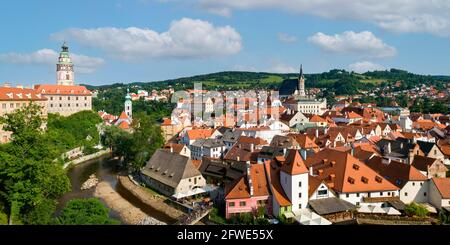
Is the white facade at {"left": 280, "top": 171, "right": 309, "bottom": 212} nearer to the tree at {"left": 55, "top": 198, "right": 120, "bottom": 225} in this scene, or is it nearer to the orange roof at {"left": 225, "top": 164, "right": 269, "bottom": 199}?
the orange roof at {"left": 225, "top": 164, "right": 269, "bottom": 199}

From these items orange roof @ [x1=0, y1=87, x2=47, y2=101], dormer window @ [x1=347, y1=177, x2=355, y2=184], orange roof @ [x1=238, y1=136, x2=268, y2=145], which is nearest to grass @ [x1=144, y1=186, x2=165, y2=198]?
orange roof @ [x1=238, y1=136, x2=268, y2=145]

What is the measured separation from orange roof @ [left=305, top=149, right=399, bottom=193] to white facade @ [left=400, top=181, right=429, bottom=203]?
53 centimetres

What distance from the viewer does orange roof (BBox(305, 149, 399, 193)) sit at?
18156 mm

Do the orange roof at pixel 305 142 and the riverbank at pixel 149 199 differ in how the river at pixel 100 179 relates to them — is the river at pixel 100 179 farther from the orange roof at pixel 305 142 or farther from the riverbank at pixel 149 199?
the orange roof at pixel 305 142

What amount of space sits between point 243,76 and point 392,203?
11523 centimetres

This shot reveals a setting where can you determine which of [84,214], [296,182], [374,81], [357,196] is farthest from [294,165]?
[374,81]

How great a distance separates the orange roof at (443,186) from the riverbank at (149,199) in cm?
1198

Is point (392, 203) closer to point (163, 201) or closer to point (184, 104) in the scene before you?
point (163, 201)

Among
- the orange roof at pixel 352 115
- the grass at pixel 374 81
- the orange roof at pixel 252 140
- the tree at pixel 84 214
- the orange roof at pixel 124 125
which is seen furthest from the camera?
the grass at pixel 374 81

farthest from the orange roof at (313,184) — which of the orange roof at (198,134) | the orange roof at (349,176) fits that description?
the orange roof at (198,134)

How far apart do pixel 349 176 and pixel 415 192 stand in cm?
323

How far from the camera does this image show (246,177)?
18.6 metres

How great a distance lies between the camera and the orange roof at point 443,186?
59.1ft

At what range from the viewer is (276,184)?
18.4 m
